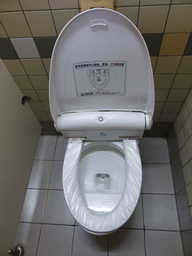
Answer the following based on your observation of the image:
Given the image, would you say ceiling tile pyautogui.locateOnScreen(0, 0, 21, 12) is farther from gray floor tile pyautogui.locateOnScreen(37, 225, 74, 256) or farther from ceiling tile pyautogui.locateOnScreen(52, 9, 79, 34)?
gray floor tile pyautogui.locateOnScreen(37, 225, 74, 256)

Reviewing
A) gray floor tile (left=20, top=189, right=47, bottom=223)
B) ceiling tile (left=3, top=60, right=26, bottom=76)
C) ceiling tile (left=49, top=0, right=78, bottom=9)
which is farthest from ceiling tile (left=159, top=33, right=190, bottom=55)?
gray floor tile (left=20, top=189, right=47, bottom=223)

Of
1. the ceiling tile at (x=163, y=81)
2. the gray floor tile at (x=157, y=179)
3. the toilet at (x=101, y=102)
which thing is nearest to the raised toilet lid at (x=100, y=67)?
the toilet at (x=101, y=102)

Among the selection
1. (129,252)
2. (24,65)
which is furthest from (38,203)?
(24,65)

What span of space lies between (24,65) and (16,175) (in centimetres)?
66

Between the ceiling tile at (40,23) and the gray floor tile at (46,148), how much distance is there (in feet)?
2.68

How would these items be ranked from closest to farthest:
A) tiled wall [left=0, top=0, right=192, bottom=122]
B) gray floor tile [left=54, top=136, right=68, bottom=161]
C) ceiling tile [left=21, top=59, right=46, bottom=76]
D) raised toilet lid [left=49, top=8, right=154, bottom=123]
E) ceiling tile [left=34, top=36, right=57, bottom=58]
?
raised toilet lid [left=49, top=8, right=154, bottom=123]
tiled wall [left=0, top=0, right=192, bottom=122]
ceiling tile [left=34, top=36, right=57, bottom=58]
ceiling tile [left=21, top=59, right=46, bottom=76]
gray floor tile [left=54, top=136, right=68, bottom=161]

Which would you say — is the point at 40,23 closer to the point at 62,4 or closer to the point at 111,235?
the point at 62,4

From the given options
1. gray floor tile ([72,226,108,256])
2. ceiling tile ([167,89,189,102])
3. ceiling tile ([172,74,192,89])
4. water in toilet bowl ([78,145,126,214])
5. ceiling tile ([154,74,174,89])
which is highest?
ceiling tile ([154,74,174,89])

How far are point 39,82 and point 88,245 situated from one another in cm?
100

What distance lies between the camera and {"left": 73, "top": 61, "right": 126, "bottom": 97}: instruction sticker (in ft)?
2.19

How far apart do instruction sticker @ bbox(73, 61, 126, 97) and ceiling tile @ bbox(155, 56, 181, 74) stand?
0.29 metres

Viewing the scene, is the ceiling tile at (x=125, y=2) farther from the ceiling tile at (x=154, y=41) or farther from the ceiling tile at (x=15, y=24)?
the ceiling tile at (x=15, y=24)

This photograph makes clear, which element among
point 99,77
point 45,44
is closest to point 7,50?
point 45,44

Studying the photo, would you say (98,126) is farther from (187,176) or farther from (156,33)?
(187,176)
